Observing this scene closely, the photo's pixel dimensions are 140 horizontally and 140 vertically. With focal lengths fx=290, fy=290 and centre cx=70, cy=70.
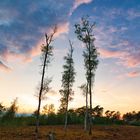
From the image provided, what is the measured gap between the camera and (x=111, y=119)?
67.8m

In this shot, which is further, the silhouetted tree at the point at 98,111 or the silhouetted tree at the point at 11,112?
the silhouetted tree at the point at 98,111

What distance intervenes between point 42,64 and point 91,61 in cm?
812

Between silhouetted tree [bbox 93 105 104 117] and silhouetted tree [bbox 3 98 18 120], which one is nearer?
silhouetted tree [bbox 3 98 18 120]

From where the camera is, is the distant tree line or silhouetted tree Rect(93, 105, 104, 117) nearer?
the distant tree line

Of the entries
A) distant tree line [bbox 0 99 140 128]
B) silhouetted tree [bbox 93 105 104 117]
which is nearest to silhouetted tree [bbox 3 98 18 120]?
distant tree line [bbox 0 99 140 128]

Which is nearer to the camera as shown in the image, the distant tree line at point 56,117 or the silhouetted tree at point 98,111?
the distant tree line at point 56,117

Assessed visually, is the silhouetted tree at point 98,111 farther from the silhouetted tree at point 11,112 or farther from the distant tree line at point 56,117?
the silhouetted tree at point 11,112

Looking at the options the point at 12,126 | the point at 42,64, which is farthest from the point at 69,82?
the point at 12,126

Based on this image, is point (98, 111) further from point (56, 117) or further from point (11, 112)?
point (11, 112)

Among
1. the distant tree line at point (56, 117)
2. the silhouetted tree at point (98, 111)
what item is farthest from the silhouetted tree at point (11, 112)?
the silhouetted tree at point (98, 111)

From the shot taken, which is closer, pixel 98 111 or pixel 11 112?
pixel 11 112

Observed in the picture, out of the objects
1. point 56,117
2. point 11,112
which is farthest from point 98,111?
point 11,112

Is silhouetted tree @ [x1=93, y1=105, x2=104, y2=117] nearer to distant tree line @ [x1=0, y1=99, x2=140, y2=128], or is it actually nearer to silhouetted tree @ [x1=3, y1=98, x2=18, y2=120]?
distant tree line @ [x1=0, y1=99, x2=140, y2=128]

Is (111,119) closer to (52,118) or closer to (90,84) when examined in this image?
(52,118)
